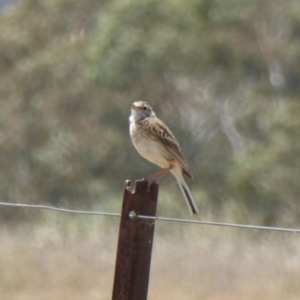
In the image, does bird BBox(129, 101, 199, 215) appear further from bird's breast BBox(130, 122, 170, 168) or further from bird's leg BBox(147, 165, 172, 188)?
bird's leg BBox(147, 165, 172, 188)

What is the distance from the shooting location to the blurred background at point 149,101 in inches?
1081

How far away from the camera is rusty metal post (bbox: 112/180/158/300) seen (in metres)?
4.96

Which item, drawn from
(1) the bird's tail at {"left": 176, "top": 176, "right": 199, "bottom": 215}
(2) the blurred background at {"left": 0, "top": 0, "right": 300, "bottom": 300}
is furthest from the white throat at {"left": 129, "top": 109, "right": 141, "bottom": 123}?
(2) the blurred background at {"left": 0, "top": 0, "right": 300, "bottom": 300}

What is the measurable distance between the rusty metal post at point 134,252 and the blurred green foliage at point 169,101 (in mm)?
23127

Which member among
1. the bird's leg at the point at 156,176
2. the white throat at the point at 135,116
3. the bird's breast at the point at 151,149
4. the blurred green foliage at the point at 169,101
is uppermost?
the blurred green foliage at the point at 169,101

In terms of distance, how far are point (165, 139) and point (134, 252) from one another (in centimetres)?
358

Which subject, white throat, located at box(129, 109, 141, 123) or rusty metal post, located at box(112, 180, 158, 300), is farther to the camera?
white throat, located at box(129, 109, 141, 123)

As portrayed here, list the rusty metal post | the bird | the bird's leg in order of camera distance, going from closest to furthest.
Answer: the rusty metal post
the bird's leg
the bird

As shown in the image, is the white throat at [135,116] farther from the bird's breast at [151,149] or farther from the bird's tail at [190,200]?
the bird's tail at [190,200]

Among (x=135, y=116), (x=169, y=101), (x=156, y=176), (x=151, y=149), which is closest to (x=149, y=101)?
(x=169, y=101)

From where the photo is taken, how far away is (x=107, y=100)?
30.8 meters

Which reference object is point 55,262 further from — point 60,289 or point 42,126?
point 42,126

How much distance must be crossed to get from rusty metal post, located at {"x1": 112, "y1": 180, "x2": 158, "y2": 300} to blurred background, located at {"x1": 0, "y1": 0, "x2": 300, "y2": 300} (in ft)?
60.1

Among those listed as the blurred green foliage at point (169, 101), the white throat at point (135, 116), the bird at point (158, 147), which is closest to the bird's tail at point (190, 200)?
the bird at point (158, 147)
